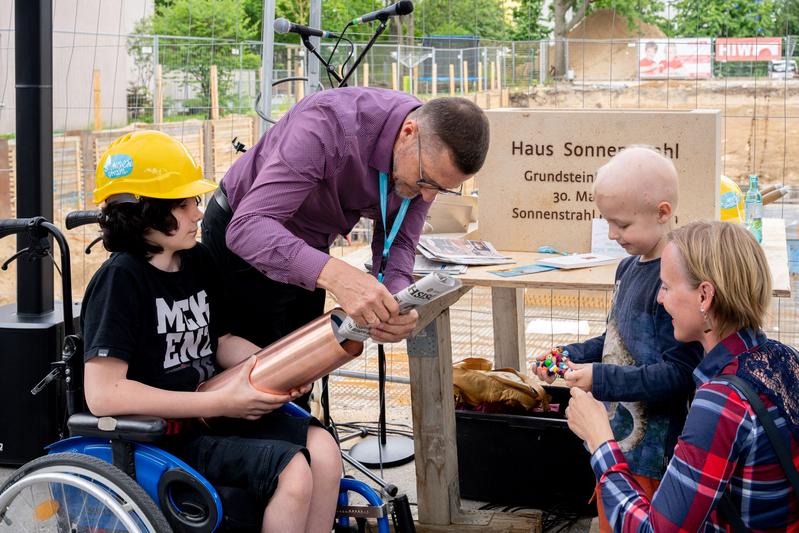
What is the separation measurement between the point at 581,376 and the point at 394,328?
51 centimetres

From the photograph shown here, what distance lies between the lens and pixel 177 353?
2.30 metres

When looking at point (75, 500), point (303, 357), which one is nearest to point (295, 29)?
point (303, 357)

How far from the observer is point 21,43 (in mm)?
3648

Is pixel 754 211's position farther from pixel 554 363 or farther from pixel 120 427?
pixel 120 427

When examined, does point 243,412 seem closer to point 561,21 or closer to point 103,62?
point 561,21

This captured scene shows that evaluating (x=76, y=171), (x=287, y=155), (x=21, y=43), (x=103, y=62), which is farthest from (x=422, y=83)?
(x=287, y=155)

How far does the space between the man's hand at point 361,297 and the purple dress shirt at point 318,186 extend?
0.06 metres

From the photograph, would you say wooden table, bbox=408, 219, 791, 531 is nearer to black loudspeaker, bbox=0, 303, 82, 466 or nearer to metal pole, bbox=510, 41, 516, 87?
black loudspeaker, bbox=0, 303, 82, 466

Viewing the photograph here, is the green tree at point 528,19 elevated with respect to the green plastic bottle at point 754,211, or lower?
elevated

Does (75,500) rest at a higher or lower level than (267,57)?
lower

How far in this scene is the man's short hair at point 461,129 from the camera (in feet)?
7.33

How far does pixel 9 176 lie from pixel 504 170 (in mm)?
6369

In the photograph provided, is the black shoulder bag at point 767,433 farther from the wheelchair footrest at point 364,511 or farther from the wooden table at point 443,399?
the wooden table at point 443,399

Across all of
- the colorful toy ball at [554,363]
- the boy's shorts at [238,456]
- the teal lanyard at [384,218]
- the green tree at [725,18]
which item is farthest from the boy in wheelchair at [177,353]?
the green tree at [725,18]
